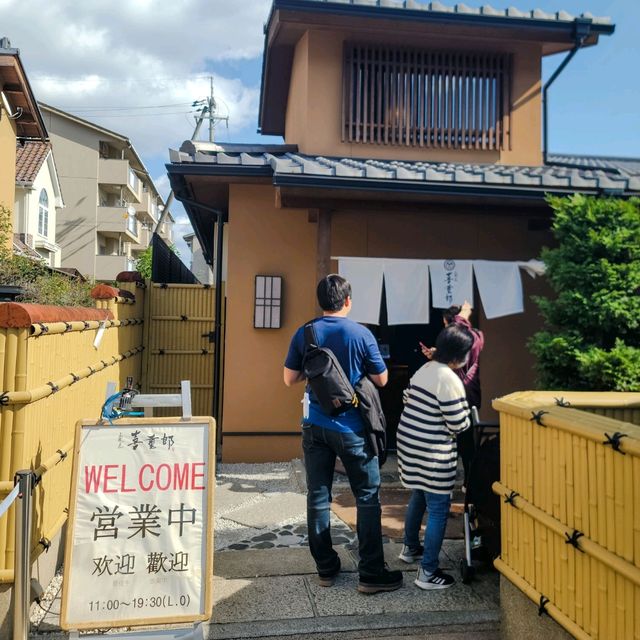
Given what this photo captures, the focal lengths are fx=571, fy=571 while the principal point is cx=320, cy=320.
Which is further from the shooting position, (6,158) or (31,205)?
(31,205)

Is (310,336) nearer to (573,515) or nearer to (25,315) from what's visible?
(25,315)

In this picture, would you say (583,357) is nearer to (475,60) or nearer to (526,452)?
(526,452)

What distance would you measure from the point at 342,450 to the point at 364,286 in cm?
339

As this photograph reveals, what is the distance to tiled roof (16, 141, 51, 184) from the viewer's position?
24.2 m

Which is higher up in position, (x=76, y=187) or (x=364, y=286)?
(x=76, y=187)

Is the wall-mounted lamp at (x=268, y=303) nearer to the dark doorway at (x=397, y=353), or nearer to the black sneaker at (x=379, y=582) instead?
the dark doorway at (x=397, y=353)

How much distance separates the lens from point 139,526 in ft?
10.9

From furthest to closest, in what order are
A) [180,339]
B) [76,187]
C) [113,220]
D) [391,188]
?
[113,220] < [76,187] < [180,339] < [391,188]

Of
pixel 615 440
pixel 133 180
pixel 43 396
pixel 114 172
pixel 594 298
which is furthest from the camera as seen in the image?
pixel 133 180

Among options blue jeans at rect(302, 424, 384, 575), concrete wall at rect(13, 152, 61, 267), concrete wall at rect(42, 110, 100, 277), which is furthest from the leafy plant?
concrete wall at rect(42, 110, 100, 277)

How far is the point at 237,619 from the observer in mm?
3609

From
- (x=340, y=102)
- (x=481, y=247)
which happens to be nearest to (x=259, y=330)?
(x=481, y=247)

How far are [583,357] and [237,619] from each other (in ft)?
12.8

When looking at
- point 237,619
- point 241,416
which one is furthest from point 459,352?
point 241,416
